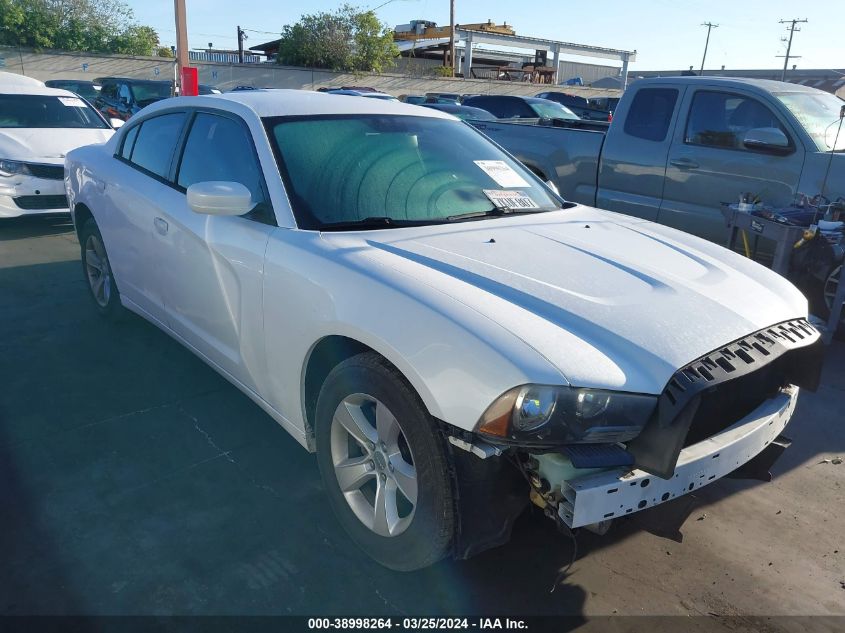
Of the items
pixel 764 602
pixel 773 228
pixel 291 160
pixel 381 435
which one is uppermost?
pixel 291 160

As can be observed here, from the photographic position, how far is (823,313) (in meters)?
5.20

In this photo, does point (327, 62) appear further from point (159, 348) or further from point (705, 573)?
point (705, 573)

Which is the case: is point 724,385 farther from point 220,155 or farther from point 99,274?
point 99,274

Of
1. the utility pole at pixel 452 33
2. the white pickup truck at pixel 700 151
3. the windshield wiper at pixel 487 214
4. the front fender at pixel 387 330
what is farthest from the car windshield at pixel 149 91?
the utility pole at pixel 452 33

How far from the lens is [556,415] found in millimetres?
1999

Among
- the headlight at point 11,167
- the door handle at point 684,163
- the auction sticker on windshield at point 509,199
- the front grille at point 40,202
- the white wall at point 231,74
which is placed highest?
the white wall at point 231,74

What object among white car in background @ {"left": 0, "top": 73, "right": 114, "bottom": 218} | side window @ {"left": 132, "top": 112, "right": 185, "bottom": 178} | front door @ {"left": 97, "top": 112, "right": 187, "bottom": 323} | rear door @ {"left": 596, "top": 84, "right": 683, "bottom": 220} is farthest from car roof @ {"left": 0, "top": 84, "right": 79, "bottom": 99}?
rear door @ {"left": 596, "top": 84, "right": 683, "bottom": 220}

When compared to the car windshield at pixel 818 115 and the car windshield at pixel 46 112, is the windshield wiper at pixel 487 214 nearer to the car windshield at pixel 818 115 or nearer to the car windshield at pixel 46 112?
the car windshield at pixel 818 115

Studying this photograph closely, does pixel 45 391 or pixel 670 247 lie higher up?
pixel 670 247

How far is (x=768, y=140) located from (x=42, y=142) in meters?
7.89

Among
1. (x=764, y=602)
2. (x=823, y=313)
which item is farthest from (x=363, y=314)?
(x=823, y=313)

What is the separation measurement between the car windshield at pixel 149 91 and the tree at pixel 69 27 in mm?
20966

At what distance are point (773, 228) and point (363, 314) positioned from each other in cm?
367

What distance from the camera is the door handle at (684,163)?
619 cm
